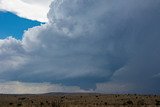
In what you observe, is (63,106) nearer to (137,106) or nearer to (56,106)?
(56,106)

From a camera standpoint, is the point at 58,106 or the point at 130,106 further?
the point at 130,106

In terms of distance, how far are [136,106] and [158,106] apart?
545cm

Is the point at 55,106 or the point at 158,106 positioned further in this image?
the point at 158,106

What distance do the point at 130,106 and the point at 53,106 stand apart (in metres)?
16.4

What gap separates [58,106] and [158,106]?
22.2m

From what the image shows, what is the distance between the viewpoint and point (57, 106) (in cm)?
6222

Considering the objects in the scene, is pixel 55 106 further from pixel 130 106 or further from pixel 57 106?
pixel 130 106

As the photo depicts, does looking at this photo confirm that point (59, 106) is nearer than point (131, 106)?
Yes

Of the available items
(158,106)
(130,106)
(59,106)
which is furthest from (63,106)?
(158,106)

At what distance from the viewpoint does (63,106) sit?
208 ft

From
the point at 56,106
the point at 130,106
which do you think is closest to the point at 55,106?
the point at 56,106

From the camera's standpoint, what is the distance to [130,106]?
70.2 m

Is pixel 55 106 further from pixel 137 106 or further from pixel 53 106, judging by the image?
pixel 137 106

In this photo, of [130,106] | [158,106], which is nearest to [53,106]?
[130,106]
